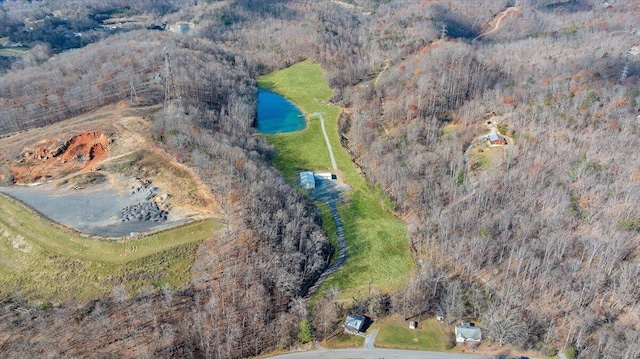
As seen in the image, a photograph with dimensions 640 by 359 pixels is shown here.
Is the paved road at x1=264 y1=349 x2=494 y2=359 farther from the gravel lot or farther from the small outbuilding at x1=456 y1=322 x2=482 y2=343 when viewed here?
the gravel lot

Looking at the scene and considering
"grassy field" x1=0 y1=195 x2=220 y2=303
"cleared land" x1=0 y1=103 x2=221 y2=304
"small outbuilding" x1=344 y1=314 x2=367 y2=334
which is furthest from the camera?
"cleared land" x1=0 y1=103 x2=221 y2=304

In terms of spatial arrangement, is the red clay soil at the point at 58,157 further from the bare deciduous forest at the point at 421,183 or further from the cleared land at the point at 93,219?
the bare deciduous forest at the point at 421,183

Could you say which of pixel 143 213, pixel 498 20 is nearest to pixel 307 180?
pixel 143 213

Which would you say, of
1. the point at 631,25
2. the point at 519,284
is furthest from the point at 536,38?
the point at 519,284

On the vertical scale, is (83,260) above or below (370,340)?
above

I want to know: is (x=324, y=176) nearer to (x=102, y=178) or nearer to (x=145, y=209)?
(x=145, y=209)

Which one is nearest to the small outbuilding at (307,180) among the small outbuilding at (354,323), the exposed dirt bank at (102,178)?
the exposed dirt bank at (102,178)

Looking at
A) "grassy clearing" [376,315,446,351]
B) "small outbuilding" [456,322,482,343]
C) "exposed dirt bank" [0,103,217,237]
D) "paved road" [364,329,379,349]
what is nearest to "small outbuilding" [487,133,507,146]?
"small outbuilding" [456,322,482,343]
